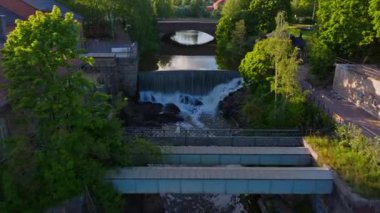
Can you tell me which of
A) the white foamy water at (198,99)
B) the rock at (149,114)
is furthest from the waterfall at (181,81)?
the rock at (149,114)

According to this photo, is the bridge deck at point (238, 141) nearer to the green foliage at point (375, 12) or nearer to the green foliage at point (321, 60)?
the green foliage at point (375, 12)

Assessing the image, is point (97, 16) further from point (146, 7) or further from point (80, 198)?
point (80, 198)

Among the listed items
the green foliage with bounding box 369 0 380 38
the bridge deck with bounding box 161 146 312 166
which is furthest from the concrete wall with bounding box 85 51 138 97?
the green foliage with bounding box 369 0 380 38

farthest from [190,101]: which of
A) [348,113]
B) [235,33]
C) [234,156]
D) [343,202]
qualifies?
[343,202]

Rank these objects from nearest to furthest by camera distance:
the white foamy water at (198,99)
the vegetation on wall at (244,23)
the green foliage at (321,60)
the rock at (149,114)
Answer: the green foliage at (321,60)
the rock at (149,114)
the white foamy water at (198,99)
the vegetation on wall at (244,23)

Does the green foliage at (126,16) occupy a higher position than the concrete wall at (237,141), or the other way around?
the green foliage at (126,16)

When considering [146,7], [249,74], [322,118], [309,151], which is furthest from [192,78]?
[309,151]

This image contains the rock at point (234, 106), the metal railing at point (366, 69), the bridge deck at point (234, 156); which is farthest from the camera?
the rock at point (234, 106)
